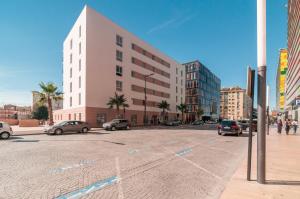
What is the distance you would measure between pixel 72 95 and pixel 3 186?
37195 millimetres

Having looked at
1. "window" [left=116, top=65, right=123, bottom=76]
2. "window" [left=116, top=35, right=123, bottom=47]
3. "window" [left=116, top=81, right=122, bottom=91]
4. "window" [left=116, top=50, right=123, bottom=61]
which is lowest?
"window" [left=116, top=81, right=122, bottom=91]

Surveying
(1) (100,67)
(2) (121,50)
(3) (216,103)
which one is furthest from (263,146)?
(3) (216,103)

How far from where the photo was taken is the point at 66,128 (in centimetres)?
2306

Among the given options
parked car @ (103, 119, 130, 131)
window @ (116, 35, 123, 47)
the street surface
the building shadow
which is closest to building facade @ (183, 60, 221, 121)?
window @ (116, 35, 123, 47)

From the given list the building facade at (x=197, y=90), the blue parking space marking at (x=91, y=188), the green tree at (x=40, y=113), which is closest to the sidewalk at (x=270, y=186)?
the blue parking space marking at (x=91, y=188)

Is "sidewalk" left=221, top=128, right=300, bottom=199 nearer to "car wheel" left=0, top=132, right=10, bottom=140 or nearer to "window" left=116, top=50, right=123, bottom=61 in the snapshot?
"car wheel" left=0, top=132, right=10, bottom=140

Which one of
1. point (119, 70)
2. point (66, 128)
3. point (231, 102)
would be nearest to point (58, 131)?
point (66, 128)

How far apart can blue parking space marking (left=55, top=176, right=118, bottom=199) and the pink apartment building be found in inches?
1190

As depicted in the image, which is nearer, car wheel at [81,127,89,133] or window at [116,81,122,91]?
car wheel at [81,127,89,133]

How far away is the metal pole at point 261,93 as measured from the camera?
216 inches

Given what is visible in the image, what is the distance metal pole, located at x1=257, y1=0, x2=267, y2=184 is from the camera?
18.0ft

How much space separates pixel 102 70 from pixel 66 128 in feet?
56.1

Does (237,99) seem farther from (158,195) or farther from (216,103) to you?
(158,195)

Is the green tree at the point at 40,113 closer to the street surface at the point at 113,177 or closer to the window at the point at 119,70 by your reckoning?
the window at the point at 119,70
